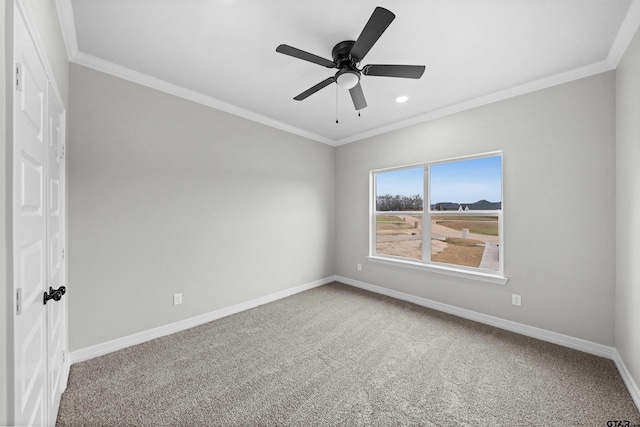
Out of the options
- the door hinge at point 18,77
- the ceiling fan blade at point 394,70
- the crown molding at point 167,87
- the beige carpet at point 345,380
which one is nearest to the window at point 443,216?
the beige carpet at point 345,380

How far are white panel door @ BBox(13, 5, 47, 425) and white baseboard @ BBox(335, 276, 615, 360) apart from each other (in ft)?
11.7

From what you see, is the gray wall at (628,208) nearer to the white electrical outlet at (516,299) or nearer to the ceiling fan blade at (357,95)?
the white electrical outlet at (516,299)

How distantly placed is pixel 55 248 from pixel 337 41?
2451mm

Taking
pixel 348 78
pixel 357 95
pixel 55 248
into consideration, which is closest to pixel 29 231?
pixel 55 248

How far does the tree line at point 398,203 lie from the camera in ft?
12.4

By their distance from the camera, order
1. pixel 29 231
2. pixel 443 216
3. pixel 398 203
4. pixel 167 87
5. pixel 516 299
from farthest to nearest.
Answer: pixel 398 203, pixel 443 216, pixel 516 299, pixel 167 87, pixel 29 231

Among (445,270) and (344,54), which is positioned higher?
(344,54)

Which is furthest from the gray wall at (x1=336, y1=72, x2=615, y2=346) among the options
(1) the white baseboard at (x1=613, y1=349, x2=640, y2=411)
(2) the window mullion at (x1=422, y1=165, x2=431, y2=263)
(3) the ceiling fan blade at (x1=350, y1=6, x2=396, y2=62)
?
(3) the ceiling fan blade at (x1=350, y1=6, x2=396, y2=62)

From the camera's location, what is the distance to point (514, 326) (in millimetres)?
2760

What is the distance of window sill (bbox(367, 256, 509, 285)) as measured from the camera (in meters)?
2.88

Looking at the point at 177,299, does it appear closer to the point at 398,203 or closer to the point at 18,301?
the point at 18,301

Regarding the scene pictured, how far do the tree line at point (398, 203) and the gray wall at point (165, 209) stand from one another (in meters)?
1.40

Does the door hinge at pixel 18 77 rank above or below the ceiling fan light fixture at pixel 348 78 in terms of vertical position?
below

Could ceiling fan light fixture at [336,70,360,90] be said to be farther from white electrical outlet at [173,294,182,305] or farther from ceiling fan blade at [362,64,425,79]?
white electrical outlet at [173,294,182,305]
